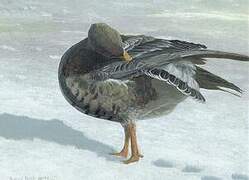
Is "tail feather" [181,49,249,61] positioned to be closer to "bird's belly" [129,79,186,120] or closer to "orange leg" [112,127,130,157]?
"bird's belly" [129,79,186,120]

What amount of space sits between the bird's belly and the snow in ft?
1.24

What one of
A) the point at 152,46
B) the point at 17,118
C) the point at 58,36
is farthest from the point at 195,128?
the point at 58,36

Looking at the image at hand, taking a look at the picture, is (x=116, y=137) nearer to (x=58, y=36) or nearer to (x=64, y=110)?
(x=64, y=110)

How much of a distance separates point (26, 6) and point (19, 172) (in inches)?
268

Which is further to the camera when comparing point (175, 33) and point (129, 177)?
point (175, 33)

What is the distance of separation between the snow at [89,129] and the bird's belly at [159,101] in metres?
0.38

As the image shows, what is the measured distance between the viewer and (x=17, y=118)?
510 centimetres

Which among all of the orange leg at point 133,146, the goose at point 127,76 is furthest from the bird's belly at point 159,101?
the orange leg at point 133,146

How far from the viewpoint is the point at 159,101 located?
4242 millimetres

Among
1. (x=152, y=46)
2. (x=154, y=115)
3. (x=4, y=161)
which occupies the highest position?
(x=152, y=46)

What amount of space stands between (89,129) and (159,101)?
0.96 metres

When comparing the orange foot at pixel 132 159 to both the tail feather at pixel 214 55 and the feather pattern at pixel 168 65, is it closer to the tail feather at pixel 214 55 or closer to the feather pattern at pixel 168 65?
the feather pattern at pixel 168 65

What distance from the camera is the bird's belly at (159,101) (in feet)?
13.7

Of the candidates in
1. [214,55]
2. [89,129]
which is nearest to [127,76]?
[214,55]
